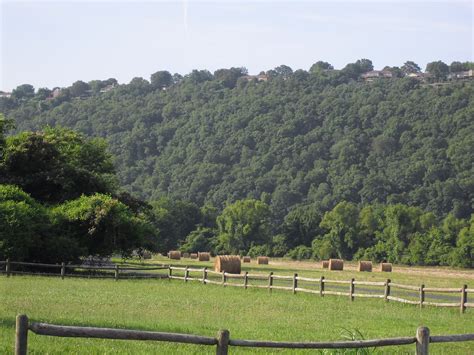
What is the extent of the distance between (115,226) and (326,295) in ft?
49.1

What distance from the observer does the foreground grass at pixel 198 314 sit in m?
16.9

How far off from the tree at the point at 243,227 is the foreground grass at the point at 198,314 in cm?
7553

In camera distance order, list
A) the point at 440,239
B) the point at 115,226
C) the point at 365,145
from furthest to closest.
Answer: the point at 365,145, the point at 440,239, the point at 115,226

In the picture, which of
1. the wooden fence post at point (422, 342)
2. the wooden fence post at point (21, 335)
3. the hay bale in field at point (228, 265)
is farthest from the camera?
the hay bale in field at point (228, 265)

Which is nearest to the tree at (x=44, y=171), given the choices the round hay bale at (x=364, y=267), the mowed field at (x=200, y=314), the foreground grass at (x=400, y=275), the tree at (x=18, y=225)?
the tree at (x=18, y=225)

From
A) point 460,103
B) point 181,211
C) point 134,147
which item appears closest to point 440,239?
point 181,211

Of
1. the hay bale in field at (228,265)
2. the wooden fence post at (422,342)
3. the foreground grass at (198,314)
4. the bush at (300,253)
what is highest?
the wooden fence post at (422,342)

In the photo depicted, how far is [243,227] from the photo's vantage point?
111188 millimetres

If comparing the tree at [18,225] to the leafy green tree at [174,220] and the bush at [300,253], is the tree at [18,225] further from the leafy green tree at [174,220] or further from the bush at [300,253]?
the leafy green tree at [174,220]

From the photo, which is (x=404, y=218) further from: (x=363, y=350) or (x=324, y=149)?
(x=363, y=350)

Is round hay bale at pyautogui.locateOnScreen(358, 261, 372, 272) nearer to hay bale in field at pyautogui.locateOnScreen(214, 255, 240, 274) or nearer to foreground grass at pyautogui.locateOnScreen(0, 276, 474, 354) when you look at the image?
hay bale in field at pyautogui.locateOnScreen(214, 255, 240, 274)

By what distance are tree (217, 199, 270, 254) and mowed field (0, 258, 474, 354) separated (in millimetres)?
75220

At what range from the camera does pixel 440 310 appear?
28.7 meters

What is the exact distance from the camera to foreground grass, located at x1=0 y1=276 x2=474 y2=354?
16859 millimetres
